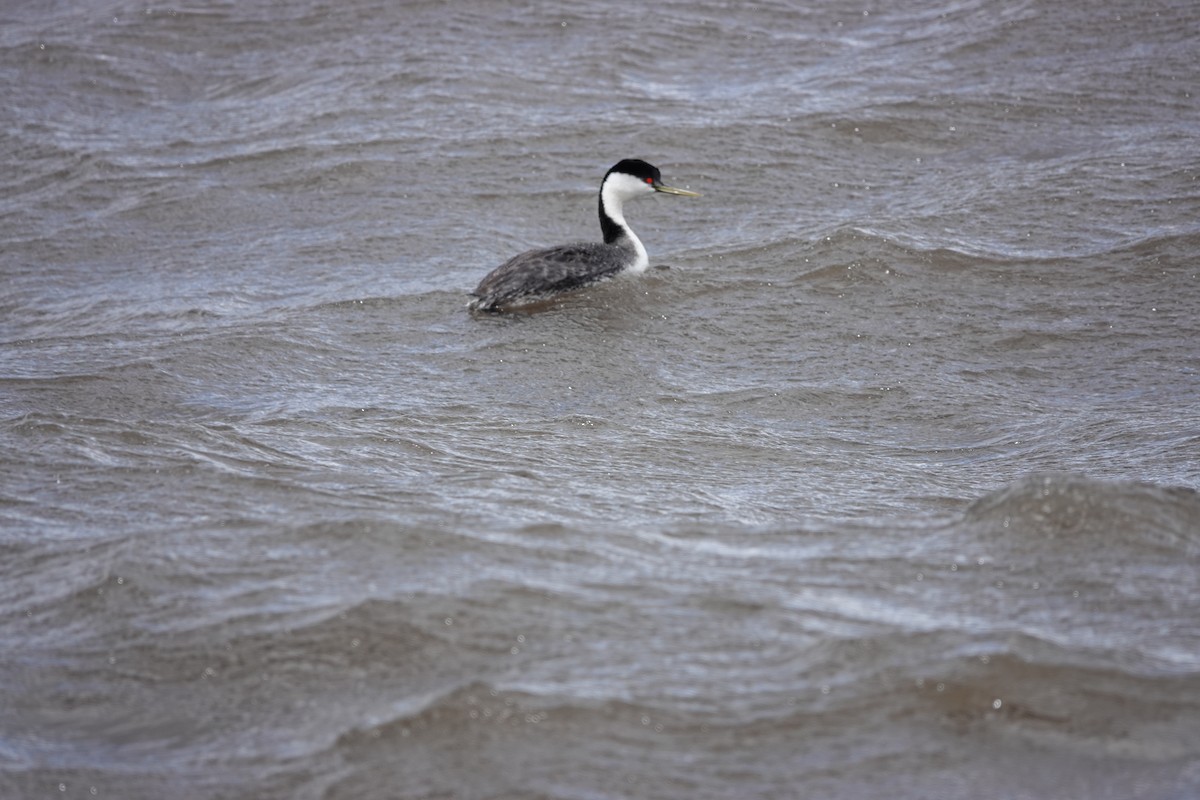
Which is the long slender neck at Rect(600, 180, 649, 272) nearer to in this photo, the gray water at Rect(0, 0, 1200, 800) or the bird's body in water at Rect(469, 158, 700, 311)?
the bird's body in water at Rect(469, 158, 700, 311)

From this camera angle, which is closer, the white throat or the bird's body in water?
the bird's body in water

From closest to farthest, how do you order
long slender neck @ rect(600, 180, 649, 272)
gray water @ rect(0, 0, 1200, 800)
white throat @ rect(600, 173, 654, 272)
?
gray water @ rect(0, 0, 1200, 800), long slender neck @ rect(600, 180, 649, 272), white throat @ rect(600, 173, 654, 272)

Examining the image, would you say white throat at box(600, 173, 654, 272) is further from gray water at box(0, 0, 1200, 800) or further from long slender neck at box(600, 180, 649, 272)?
gray water at box(0, 0, 1200, 800)

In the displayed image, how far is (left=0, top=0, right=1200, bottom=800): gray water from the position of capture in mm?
4496

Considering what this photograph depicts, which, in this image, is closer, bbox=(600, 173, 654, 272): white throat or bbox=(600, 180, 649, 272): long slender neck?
bbox=(600, 180, 649, 272): long slender neck

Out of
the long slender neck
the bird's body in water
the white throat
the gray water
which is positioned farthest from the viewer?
the white throat

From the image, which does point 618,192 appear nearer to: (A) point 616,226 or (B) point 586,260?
(A) point 616,226

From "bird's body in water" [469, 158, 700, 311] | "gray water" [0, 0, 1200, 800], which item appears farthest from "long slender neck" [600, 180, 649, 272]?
"gray water" [0, 0, 1200, 800]

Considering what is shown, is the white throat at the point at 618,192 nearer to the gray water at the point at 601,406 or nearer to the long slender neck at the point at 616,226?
the long slender neck at the point at 616,226

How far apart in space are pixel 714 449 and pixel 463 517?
5.61 feet

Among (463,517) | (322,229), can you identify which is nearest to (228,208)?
(322,229)

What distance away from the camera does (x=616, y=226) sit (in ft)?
33.4

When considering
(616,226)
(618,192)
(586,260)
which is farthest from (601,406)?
(618,192)

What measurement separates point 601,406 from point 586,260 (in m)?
2.10
